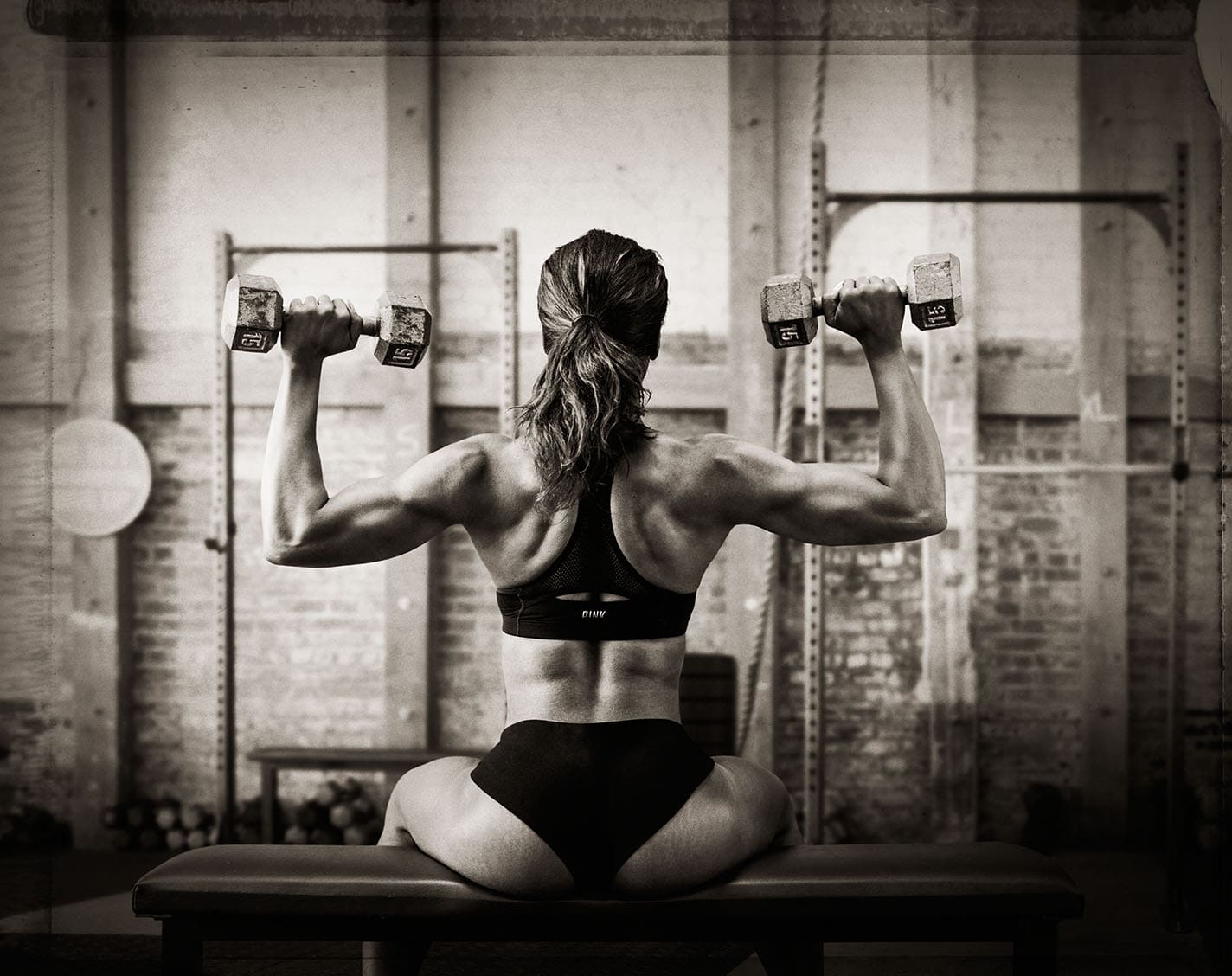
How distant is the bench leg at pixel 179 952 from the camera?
1478 millimetres

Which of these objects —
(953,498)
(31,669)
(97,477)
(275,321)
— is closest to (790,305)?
(275,321)

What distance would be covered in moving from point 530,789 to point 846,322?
869 mm

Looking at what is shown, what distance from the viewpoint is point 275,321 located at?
155 cm

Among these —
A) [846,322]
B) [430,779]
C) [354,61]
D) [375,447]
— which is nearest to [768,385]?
[375,447]

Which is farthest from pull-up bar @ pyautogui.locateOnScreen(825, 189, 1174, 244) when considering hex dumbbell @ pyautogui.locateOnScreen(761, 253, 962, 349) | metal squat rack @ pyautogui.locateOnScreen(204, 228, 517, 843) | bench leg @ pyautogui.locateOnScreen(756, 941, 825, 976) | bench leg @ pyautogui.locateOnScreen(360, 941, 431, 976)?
bench leg @ pyautogui.locateOnScreen(360, 941, 431, 976)

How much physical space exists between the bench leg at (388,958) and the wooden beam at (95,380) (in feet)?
9.50

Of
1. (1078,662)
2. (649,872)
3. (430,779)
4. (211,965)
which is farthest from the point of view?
(1078,662)

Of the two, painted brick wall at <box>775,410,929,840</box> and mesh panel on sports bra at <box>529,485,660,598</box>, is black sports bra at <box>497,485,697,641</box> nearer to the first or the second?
mesh panel on sports bra at <box>529,485,660,598</box>

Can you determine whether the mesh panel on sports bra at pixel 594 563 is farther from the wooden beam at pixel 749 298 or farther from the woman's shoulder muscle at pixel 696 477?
the wooden beam at pixel 749 298

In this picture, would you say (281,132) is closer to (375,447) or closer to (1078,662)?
(375,447)

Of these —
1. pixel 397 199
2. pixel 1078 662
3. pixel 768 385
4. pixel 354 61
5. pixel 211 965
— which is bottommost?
pixel 211 965

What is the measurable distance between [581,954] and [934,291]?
6.88 feet

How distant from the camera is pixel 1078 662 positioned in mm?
3953

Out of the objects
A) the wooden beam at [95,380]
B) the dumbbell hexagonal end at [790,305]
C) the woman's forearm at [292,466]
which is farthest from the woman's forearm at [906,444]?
the wooden beam at [95,380]
